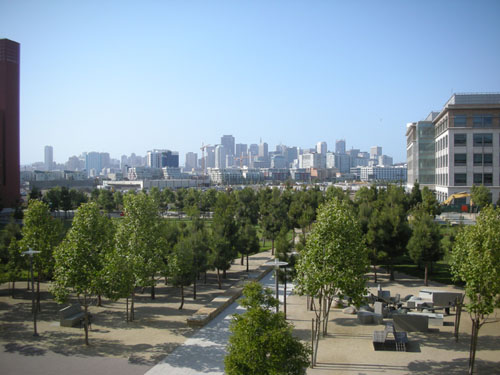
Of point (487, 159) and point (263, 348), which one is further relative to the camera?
point (487, 159)

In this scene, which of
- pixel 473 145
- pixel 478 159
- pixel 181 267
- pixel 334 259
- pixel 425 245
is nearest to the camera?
pixel 334 259

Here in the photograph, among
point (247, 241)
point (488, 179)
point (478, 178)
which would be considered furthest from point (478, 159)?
point (247, 241)

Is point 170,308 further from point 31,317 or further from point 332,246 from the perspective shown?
point 332,246

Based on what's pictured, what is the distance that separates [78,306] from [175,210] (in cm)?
4961

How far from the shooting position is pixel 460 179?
164 ft

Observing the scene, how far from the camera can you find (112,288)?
15344mm

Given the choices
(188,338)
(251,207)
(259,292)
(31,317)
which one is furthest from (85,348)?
(251,207)

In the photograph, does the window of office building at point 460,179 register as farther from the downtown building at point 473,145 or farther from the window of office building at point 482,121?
the window of office building at point 482,121

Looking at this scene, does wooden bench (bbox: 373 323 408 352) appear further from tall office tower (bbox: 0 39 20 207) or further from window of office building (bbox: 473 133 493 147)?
tall office tower (bbox: 0 39 20 207)

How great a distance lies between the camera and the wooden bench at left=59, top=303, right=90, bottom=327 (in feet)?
54.5

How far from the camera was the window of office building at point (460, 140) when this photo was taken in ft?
161

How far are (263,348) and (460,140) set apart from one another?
159ft

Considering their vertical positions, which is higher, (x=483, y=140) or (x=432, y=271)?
(x=483, y=140)

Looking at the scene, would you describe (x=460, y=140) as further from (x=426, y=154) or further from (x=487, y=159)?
(x=426, y=154)
